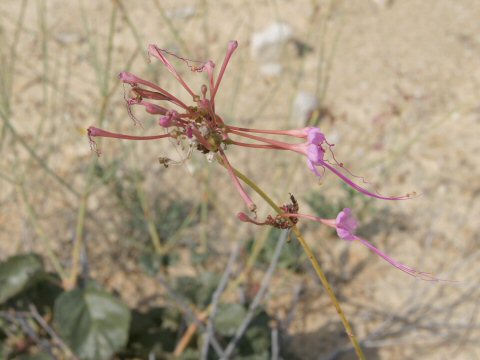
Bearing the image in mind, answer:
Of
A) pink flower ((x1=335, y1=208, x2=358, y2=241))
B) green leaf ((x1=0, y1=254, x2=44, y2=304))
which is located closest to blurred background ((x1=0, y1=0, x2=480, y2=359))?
green leaf ((x1=0, y1=254, x2=44, y2=304))

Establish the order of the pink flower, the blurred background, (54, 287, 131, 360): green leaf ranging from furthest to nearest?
the blurred background < (54, 287, 131, 360): green leaf < the pink flower

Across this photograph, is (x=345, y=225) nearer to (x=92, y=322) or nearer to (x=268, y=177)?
(x=92, y=322)

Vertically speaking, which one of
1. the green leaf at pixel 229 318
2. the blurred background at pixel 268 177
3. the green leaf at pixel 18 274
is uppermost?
the blurred background at pixel 268 177

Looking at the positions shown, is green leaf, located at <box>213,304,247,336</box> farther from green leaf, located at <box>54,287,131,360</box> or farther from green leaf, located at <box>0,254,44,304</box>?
green leaf, located at <box>0,254,44,304</box>

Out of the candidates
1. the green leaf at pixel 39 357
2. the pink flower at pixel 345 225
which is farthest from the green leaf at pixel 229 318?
the pink flower at pixel 345 225

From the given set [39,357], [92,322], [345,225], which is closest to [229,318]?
[92,322]

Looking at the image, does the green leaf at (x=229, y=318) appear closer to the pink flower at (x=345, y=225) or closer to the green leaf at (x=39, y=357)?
the green leaf at (x=39, y=357)

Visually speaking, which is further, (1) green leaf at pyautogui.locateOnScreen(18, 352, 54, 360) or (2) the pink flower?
(1) green leaf at pyautogui.locateOnScreen(18, 352, 54, 360)
